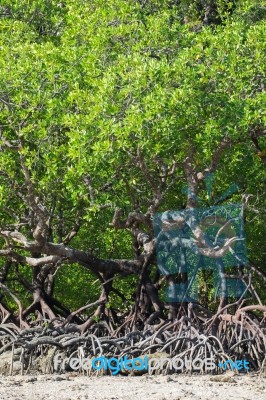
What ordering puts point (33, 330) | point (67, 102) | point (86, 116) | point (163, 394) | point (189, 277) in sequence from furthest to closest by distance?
point (189, 277) < point (33, 330) < point (67, 102) < point (86, 116) < point (163, 394)

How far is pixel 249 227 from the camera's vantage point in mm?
16016

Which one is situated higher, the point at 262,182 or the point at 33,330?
the point at 262,182

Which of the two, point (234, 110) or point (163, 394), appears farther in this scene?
point (234, 110)

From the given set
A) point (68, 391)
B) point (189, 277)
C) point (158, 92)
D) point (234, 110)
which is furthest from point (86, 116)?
point (189, 277)

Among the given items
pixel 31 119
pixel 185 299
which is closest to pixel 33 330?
pixel 185 299

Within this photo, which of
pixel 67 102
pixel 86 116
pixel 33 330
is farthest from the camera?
pixel 33 330

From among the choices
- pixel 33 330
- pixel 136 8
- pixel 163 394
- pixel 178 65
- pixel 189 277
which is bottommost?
pixel 163 394

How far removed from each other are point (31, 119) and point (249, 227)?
15.6 feet

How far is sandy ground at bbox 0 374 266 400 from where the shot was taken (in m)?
11.1

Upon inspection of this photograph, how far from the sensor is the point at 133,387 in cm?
1170

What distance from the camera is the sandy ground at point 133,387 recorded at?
436 inches

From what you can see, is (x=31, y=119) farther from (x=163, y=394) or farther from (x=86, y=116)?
(x=163, y=394)

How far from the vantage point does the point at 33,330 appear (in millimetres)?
14203

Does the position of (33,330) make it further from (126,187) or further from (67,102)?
(67,102)
